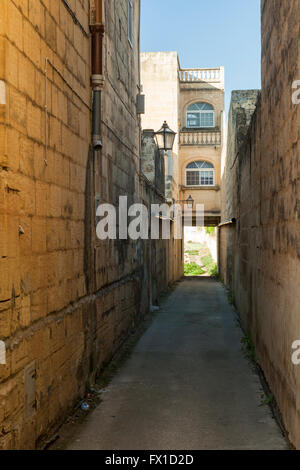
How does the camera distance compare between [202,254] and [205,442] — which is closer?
[205,442]

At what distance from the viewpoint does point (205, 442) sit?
4809 mm

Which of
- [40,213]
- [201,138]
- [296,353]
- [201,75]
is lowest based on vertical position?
[296,353]

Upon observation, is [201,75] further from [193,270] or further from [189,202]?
[193,270]

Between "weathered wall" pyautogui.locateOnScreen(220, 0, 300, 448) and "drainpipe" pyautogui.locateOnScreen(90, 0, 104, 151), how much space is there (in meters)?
2.14

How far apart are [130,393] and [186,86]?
84.3 ft

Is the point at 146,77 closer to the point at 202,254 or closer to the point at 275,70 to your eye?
the point at 202,254

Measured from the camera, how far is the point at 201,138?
28172 millimetres

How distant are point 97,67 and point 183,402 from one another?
4333mm

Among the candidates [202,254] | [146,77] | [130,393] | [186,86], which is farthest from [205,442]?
[202,254]

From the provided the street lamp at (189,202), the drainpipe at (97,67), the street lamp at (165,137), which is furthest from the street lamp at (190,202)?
the drainpipe at (97,67)

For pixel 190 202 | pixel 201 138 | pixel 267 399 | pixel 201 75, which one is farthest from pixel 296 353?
pixel 201 75

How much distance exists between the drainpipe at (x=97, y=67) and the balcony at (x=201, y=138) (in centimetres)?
2181

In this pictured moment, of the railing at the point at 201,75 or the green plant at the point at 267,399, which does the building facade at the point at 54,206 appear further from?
the railing at the point at 201,75

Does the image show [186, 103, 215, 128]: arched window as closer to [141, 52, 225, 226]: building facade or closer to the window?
[141, 52, 225, 226]: building facade
